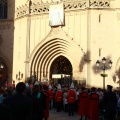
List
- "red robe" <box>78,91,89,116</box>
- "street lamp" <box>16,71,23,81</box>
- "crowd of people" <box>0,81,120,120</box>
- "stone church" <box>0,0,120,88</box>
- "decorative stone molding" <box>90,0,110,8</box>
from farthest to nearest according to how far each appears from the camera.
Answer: "street lamp" <box>16,71,23,81</box>
"decorative stone molding" <box>90,0,110,8</box>
"stone church" <box>0,0,120,88</box>
"red robe" <box>78,91,89,116</box>
"crowd of people" <box>0,81,120,120</box>

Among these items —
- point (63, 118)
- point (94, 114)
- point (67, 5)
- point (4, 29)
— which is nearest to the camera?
point (94, 114)

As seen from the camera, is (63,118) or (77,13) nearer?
(63,118)

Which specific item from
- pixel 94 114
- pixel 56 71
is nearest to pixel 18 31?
pixel 56 71

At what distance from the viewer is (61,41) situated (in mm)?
28594

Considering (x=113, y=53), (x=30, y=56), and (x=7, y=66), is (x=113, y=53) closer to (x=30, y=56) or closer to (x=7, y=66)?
(x=30, y=56)

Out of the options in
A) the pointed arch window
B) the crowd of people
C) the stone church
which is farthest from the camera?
the pointed arch window

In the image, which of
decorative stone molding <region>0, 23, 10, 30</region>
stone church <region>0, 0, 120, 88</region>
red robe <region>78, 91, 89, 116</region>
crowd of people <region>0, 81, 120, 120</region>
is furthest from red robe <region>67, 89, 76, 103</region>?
decorative stone molding <region>0, 23, 10, 30</region>

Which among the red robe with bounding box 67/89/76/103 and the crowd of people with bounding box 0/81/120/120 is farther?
the red robe with bounding box 67/89/76/103

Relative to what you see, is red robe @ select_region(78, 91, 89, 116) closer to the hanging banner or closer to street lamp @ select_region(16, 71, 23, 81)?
→ the hanging banner

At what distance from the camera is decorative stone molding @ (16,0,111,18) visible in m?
27.3

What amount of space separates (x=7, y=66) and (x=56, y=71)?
18.5 feet

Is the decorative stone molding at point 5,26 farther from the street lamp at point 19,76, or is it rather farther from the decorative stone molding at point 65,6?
the street lamp at point 19,76

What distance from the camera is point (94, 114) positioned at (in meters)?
13.9

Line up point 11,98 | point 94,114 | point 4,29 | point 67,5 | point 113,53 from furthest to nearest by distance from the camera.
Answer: point 4,29 < point 67,5 < point 113,53 < point 94,114 < point 11,98
